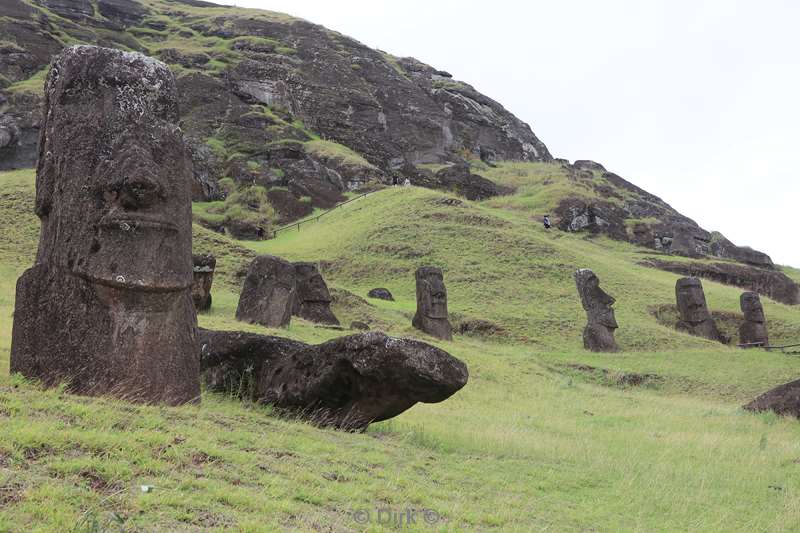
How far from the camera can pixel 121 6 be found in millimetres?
94938

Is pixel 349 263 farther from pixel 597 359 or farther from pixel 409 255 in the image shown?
pixel 597 359

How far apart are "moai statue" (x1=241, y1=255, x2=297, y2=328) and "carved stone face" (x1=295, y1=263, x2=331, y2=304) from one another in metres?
3.51

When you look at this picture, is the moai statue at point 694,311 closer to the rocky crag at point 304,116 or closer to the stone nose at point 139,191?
the rocky crag at point 304,116

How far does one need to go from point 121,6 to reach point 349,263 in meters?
75.1

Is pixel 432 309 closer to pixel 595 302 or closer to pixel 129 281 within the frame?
pixel 595 302

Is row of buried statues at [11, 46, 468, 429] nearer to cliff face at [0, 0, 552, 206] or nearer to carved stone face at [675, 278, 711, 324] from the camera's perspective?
carved stone face at [675, 278, 711, 324]

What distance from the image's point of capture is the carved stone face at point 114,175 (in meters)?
6.95

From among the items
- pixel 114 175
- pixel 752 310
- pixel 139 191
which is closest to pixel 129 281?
pixel 139 191

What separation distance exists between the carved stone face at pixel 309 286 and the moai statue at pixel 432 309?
3.40 meters

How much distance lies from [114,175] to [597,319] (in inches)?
872

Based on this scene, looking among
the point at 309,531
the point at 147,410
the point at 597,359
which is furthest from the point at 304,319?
the point at 309,531

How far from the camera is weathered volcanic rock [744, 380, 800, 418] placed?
43.9ft

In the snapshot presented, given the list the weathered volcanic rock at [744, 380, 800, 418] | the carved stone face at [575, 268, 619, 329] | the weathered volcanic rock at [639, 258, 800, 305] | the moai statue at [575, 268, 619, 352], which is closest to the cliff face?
the weathered volcanic rock at [639, 258, 800, 305]

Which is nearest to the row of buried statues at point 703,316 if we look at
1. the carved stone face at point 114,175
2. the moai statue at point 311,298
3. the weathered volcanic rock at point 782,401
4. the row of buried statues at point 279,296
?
the row of buried statues at point 279,296
